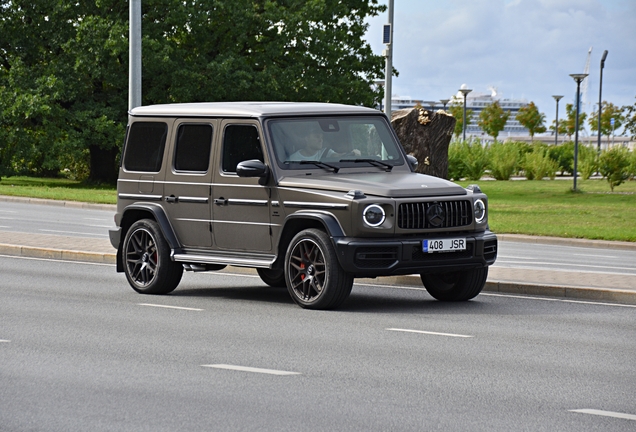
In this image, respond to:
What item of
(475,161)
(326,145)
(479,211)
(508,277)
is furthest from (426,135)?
(475,161)

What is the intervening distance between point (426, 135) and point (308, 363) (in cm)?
2289

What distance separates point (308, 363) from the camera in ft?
Result: 27.4

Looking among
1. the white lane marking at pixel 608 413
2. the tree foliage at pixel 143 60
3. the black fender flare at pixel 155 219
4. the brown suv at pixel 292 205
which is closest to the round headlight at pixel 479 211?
the brown suv at pixel 292 205

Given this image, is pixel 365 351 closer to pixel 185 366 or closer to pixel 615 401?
pixel 185 366

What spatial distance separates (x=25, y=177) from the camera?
5112 cm

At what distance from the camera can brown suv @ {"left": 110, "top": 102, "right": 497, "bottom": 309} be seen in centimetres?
1109

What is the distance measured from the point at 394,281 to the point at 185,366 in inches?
235

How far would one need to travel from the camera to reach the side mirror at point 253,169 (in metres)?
11.7

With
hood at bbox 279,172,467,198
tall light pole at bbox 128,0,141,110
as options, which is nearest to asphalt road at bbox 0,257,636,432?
hood at bbox 279,172,467,198

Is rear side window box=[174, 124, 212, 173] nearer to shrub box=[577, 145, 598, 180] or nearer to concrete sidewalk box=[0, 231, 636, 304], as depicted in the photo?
concrete sidewalk box=[0, 231, 636, 304]

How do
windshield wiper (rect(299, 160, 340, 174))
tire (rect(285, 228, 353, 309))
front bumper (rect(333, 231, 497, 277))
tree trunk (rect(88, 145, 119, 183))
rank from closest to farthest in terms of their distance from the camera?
front bumper (rect(333, 231, 497, 277)) < tire (rect(285, 228, 353, 309)) < windshield wiper (rect(299, 160, 340, 174)) < tree trunk (rect(88, 145, 119, 183))

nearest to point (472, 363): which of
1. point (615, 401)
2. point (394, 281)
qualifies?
point (615, 401)

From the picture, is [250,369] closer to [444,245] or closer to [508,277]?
[444,245]

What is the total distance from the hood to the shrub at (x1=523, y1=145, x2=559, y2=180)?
42.0m
